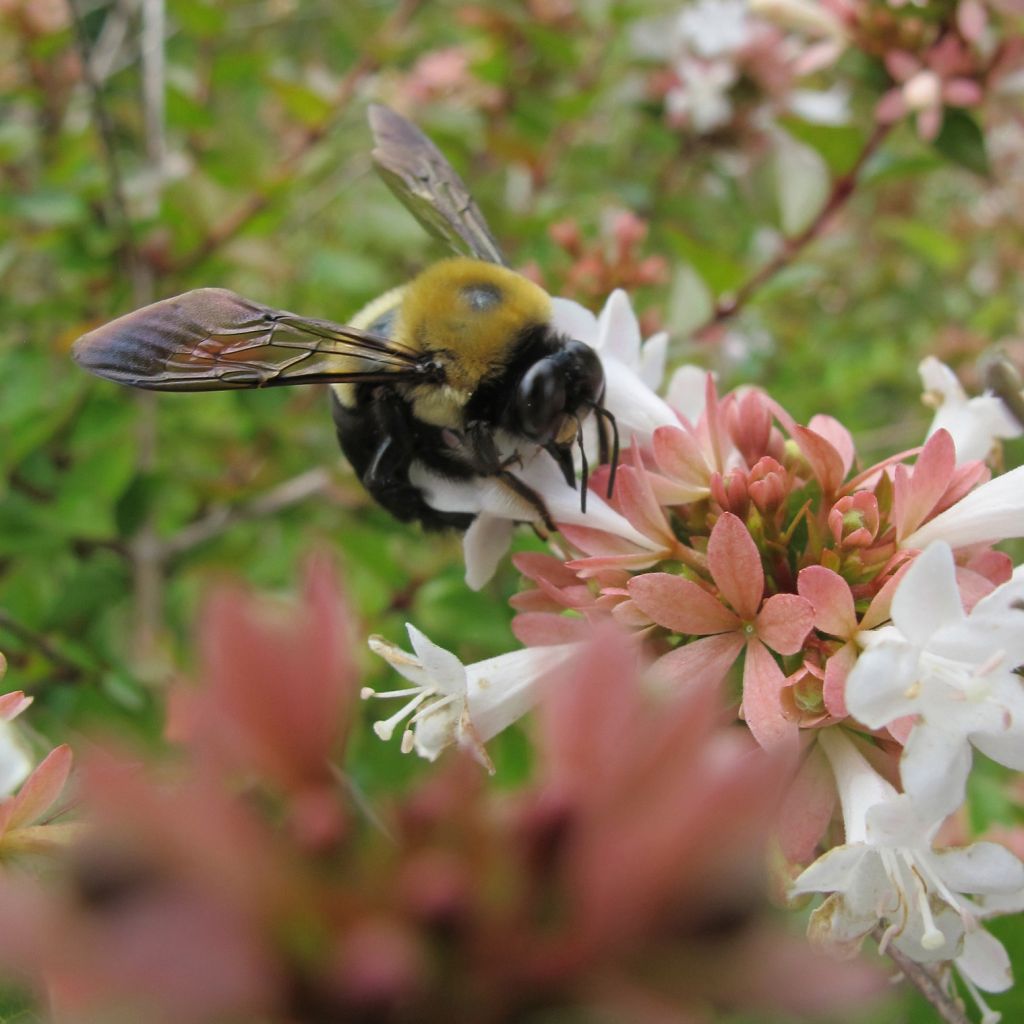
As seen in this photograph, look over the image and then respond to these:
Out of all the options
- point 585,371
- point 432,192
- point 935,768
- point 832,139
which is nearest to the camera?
point 935,768

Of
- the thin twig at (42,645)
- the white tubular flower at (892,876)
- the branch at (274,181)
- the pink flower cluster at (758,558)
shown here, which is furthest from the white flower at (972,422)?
the branch at (274,181)

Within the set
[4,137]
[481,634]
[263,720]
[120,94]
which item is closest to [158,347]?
[263,720]

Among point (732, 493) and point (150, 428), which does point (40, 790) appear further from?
point (150, 428)

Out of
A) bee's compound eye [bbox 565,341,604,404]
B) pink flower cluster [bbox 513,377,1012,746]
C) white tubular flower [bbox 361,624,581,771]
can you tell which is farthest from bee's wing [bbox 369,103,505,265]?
white tubular flower [bbox 361,624,581,771]

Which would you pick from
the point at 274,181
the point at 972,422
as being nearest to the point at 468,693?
the point at 972,422

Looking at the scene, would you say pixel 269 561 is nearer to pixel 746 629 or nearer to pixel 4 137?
pixel 4 137

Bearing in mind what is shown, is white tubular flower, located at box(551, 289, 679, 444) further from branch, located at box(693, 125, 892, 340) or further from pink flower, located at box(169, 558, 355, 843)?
branch, located at box(693, 125, 892, 340)
